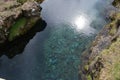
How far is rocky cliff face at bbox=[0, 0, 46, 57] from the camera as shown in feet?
141

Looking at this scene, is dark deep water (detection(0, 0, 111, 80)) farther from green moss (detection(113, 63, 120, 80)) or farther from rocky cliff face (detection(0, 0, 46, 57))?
green moss (detection(113, 63, 120, 80))

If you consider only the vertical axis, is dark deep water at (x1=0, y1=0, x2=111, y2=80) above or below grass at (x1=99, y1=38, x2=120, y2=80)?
below

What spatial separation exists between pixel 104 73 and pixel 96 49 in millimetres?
8738

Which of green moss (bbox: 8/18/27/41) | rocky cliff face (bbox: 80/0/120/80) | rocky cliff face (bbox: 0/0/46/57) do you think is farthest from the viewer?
green moss (bbox: 8/18/27/41)

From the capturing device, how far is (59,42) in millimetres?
44094

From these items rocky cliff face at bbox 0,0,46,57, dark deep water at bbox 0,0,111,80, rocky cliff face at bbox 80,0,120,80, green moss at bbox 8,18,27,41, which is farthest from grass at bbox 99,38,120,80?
green moss at bbox 8,18,27,41

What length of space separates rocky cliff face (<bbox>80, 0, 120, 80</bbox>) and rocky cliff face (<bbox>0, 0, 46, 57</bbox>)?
1215cm

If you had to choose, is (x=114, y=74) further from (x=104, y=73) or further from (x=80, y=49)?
(x=80, y=49)

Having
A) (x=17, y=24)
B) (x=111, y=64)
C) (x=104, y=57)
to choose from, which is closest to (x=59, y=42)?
(x=17, y=24)

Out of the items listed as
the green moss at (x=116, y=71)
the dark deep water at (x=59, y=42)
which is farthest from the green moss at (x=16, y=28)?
the green moss at (x=116, y=71)

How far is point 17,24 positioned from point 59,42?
8550 mm

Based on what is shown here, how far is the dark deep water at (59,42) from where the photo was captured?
1469 inches

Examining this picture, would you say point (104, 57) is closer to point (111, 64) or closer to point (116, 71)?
point (111, 64)

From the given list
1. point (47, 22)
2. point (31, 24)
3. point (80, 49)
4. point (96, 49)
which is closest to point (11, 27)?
point (31, 24)
